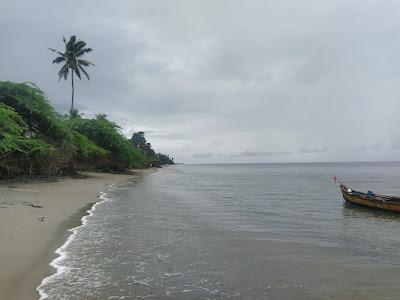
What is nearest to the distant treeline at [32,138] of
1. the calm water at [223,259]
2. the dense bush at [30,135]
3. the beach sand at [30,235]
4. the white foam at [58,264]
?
the dense bush at [30,135]

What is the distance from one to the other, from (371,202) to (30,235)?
18590 millimetres

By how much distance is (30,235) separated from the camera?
10141 mm

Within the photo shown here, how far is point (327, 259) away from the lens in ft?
31.2

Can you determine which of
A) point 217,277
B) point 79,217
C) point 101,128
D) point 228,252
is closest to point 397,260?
point 228,252

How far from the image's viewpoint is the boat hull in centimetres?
2029

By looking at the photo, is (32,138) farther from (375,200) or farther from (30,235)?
(375,200)

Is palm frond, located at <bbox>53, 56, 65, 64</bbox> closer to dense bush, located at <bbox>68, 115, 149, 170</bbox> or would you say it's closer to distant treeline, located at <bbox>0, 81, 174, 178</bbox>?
dense bush, located at <bbox>68, 115, 149, 170</bbox>

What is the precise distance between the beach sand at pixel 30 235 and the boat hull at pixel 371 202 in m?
15.4

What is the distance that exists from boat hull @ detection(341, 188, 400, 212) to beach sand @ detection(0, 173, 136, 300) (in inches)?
608

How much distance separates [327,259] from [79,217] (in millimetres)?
8938

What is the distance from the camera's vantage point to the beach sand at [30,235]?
21.8 feet

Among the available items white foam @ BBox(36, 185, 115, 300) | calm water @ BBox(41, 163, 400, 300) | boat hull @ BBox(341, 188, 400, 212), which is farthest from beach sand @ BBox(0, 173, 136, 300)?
boat hull @ BBox(341, 188, 400, 212)

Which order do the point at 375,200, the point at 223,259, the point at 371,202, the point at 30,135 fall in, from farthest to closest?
the point at 30,135, the point at 371,202, the point at 375,200, the point at 223,259

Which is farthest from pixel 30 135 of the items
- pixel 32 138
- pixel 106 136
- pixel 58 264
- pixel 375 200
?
pixel 375 200
